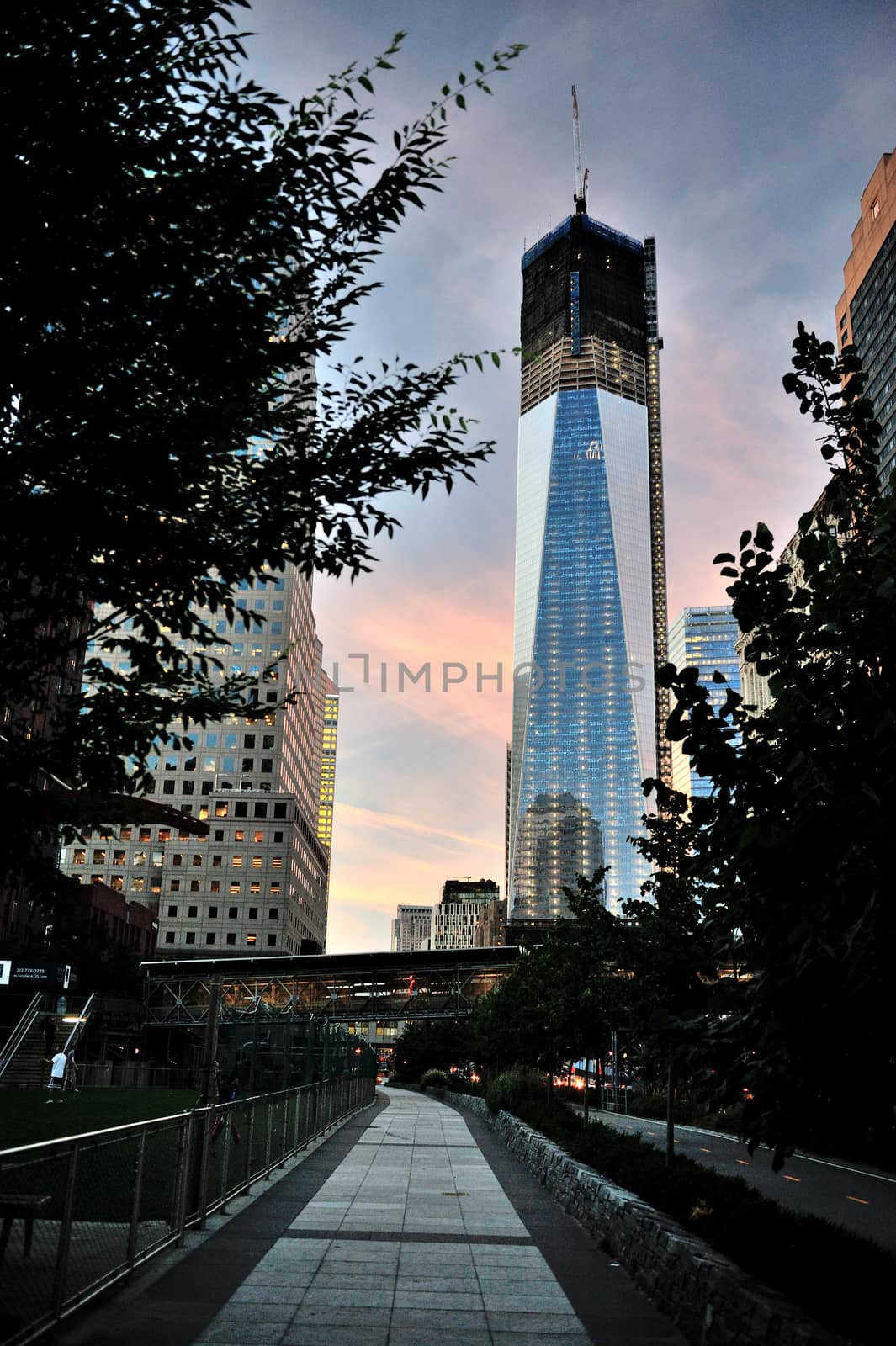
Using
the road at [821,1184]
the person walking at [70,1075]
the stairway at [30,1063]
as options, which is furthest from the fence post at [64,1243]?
the stairway at [30,1063]

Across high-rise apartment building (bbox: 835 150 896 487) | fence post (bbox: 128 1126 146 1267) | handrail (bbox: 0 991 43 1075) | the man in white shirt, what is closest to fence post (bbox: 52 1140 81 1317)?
fence post (bbox: 128 1126 146 1267)

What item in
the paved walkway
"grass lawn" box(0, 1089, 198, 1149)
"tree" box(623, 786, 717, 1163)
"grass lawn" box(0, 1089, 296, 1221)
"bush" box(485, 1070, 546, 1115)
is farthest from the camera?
"bush" box(485, 1070, 546, 1115)

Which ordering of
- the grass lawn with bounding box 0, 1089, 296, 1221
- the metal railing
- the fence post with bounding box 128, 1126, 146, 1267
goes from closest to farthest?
1. the metal railing
2. the grass lawn with bounding box 0, 1089, 296, 1221
3. the fence post with bounding box 128, 1126, 146, 1267

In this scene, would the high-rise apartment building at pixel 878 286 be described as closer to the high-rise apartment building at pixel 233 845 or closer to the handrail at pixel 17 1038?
the high-rise apartment building at pixel 233 845

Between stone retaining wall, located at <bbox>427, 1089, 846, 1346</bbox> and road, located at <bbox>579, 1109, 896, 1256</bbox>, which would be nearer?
stone retaining wall, located at <bbox>427, 1089, 846, 1346</bbox>

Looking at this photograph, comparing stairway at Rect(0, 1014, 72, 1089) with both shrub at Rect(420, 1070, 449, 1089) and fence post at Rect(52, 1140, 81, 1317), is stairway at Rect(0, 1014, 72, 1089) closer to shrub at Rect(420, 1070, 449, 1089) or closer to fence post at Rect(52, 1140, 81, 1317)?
shrub at Rect(420, 1070, 449, 1089)

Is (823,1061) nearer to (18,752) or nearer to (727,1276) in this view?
(727,1276)

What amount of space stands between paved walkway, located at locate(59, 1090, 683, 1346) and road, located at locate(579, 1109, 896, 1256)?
3234mm

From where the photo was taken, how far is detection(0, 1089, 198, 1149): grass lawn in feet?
69.2

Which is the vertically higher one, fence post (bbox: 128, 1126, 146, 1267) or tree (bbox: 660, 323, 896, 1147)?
tree (bbox: 660, 323, 896, 1147)

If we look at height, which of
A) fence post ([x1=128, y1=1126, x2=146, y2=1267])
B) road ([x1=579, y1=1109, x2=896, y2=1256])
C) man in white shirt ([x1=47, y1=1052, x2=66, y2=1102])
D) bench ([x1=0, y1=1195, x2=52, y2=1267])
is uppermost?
bench ([x1=0, y1=1195, x2=52, y2=1267])

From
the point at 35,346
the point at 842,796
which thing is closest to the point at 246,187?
the point at 35,346

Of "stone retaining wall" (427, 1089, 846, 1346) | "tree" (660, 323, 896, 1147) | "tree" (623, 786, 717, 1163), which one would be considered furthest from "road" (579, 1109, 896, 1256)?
"tree" (660, 323, 896, 1147)

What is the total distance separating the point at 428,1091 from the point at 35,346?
7363 cm
